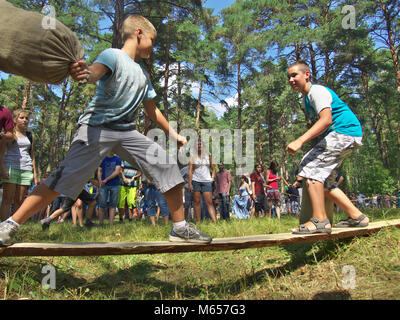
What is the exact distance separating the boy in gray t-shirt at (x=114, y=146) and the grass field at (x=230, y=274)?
0.55 meters

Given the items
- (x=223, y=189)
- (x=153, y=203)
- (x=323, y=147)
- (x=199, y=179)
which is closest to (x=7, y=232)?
(x=323, y=147)

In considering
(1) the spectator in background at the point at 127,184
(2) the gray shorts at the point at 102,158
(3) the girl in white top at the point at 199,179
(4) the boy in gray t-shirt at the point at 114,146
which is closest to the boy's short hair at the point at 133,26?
(4) the boy in gray t-shirt at the point at 114,146

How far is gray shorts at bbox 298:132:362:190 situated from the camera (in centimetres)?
289

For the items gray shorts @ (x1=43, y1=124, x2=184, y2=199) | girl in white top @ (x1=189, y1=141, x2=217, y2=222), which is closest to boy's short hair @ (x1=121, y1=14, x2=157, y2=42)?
gray shorts @ (x1=43, y1=124, x2=184, y2=199)

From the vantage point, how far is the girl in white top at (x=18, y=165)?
453 cm

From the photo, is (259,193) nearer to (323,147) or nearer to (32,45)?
(323,147)

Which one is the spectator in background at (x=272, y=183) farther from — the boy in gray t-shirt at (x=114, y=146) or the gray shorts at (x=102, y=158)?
the gray shorts at (x=102, y=158)

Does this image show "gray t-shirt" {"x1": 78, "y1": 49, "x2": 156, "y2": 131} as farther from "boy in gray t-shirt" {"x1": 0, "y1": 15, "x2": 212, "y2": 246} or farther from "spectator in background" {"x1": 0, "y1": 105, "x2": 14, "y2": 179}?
"spectator in background" {"x1": 0, "y1": 105, "x2": 14, "y2": 179}

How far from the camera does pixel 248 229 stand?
4.52 meters

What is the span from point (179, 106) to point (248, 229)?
17000 mm

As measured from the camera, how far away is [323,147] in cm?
296

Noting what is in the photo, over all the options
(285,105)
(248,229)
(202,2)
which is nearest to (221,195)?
(248,229)
